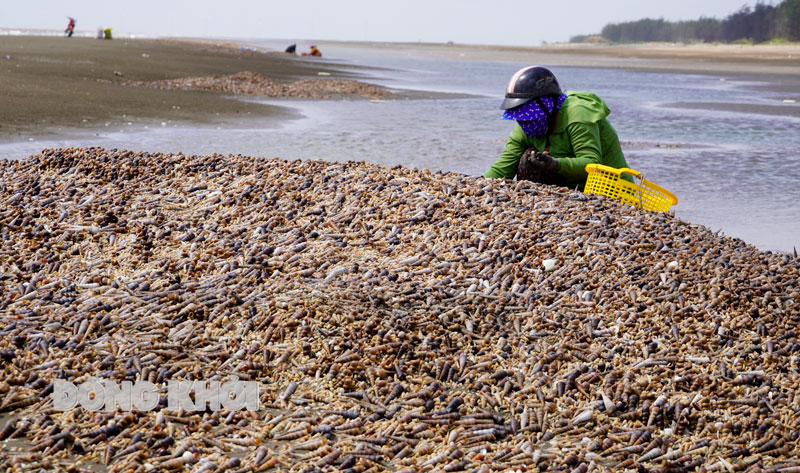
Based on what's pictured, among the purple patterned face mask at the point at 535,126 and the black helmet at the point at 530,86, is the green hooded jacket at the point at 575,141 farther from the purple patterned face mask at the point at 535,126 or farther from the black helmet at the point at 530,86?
the black helmet at the point at 530,86

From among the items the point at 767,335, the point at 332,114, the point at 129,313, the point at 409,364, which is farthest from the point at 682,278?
the point at 332,114

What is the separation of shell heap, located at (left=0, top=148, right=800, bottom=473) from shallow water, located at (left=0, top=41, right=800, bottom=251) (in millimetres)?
3073

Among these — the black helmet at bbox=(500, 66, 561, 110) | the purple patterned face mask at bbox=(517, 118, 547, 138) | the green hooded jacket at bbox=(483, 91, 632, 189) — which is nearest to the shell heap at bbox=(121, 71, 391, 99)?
the green hooded jacket at bbox=(483, 91, 632, 189)

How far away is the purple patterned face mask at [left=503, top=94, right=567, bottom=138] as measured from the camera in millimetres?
6957

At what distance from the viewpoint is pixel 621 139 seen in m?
16.4

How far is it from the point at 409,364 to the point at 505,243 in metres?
1.57

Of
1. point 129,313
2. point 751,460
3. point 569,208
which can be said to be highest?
point 569,208

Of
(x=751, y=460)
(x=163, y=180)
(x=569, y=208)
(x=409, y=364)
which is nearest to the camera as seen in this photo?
(x=751, y=460)

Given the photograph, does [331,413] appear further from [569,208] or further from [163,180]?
[163,180]

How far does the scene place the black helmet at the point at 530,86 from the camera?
6.87 meters

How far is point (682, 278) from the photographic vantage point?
5156mm

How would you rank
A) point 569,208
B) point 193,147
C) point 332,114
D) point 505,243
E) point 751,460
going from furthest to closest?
point 332,114 → point 193,147 → point 569,208 → point 505,243 → point 751,460

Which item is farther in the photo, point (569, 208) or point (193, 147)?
point (193, 147)

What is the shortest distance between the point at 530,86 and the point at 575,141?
0.65m
